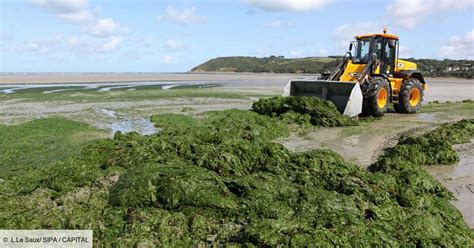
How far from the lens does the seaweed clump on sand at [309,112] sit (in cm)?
1152

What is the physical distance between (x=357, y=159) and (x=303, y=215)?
3743 millimetres

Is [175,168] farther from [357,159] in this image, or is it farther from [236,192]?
[357,159]

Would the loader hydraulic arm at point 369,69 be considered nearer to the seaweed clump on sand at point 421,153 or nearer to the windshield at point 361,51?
the windshield at point 361,51

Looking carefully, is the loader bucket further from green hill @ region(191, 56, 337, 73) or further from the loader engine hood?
green hill @ region(191, 56, 337, 73)

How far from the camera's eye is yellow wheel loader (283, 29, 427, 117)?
12312 millimetres

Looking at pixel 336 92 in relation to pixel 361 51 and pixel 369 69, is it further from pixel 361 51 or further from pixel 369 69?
pixel 361 51

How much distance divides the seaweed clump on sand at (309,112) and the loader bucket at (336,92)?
0.49 meters

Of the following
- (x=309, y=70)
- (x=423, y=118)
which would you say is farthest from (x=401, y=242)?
(x=309, y=70)

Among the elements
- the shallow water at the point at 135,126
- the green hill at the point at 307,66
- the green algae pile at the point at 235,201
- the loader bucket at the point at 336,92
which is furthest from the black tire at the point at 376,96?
the shallow water at the point at 135,126

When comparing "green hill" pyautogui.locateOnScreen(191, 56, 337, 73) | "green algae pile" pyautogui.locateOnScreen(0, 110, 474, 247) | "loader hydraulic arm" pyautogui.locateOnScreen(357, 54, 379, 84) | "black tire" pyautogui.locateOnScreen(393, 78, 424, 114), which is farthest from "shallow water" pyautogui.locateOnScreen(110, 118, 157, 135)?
"green hill" pyautogui.locateOnScreen(191, 56, 337, 73)

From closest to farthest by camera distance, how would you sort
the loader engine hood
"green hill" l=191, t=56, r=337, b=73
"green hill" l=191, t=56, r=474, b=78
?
the loader engine hood, "green hill" l=191, t=56, r=474, b=78, "green hill" l=191, t=56, r=337, b=73

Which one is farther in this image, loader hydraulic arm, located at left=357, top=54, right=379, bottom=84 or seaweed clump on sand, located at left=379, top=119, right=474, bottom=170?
loader hydraulic arm, located at left=357, top=54, right=379, bottom=84

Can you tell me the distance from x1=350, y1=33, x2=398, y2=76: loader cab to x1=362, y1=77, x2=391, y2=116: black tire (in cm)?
92

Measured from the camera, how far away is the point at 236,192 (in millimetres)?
4891
